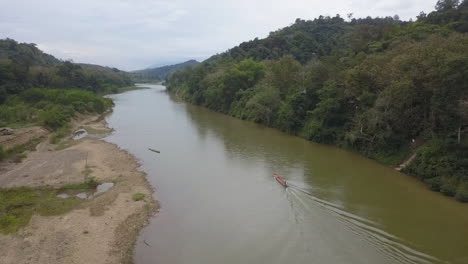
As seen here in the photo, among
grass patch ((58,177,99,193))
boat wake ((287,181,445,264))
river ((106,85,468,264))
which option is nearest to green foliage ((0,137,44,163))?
grass patch ((58,177,99,193))

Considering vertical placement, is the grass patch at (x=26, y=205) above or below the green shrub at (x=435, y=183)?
below

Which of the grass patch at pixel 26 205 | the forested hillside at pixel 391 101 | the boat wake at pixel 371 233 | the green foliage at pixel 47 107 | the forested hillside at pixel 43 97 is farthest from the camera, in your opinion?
the forested hillside at pixel 43 97

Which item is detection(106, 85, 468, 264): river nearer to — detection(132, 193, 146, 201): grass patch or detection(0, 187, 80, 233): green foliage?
detection(132, 193, 146, 201): grass patch

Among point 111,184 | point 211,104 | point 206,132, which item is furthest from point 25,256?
point 211,104

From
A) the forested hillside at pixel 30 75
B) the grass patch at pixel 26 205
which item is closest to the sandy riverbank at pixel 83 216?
the grass patch at pixel 26 205

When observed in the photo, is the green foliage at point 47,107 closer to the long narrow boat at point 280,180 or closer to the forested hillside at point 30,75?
the forested hillside at point 30,75

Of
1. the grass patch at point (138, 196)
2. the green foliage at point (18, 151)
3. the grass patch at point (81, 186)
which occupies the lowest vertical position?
the green foliage at point (18, 151)

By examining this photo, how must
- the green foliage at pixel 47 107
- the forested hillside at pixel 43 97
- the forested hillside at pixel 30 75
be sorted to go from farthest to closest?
the forested hillside at pixel 30 75 → the forested hillside at pixel 43 97 → the green foliage at pixel 47 107
